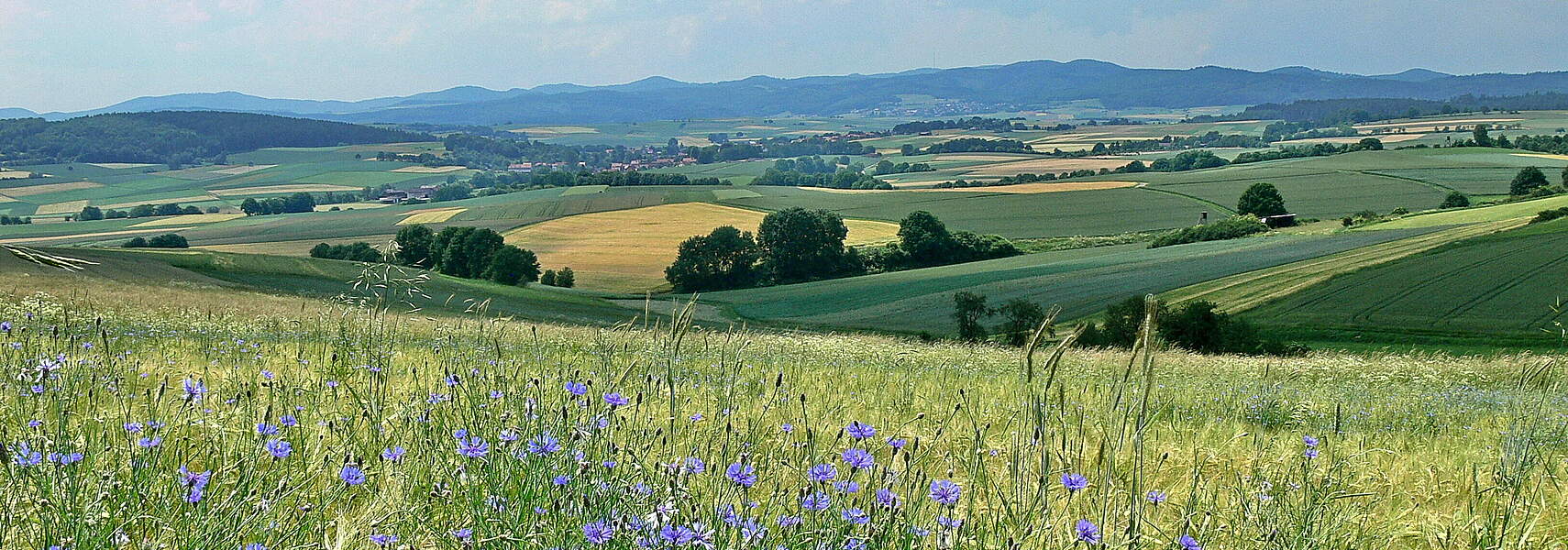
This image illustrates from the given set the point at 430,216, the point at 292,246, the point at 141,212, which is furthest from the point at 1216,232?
the point at 141,212

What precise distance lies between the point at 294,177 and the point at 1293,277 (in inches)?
5748

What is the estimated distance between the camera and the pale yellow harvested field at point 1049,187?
113 meters

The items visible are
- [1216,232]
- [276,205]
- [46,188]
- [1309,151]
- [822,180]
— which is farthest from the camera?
[822,180]

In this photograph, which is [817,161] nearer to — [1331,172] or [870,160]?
[870,160]

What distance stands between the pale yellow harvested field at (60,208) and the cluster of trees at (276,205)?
17208 millimetres

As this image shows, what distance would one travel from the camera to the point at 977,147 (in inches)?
7549

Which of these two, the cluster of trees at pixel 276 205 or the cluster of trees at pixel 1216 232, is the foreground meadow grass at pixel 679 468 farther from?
the cluster of trees at pixel 276 205

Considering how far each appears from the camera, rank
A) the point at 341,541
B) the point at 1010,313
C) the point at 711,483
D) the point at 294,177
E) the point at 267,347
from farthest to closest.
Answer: the point at 294,177, the point at 1010,313, the point at 267,347, the point at 711,483, the point at 341,541

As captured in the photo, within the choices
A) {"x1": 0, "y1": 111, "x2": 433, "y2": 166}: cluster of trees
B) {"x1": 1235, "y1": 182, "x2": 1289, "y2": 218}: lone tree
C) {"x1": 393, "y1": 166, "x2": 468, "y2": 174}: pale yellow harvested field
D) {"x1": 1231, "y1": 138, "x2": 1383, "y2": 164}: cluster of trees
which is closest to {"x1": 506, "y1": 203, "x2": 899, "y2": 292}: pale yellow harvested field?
{"x1": 1235, "y1": 182, "x2": 1289, "y2": 218}: lone tree

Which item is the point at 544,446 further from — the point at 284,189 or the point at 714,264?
the point at 284,189

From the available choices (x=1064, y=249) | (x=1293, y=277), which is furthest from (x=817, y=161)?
(x=1293, y=277)

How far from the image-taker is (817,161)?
180 metres

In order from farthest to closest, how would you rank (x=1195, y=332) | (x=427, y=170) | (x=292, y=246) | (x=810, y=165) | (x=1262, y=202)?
(x=810, y=165) → (x=427, y=170) → (x=1262, y=202) → (x=292, y=246) → (x=1195, y=332)

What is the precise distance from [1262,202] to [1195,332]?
52.7 meters
